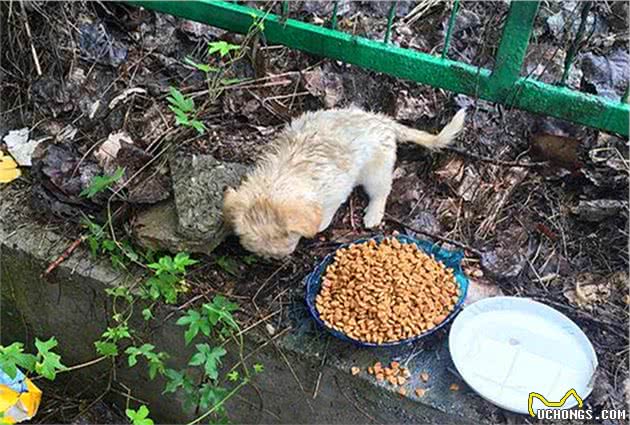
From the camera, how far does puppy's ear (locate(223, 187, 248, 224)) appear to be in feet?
8.50

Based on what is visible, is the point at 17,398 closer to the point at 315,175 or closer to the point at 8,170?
the point at 8,170

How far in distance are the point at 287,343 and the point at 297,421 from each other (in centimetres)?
40

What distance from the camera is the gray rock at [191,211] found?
110 inches

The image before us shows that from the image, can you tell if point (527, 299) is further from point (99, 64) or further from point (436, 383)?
point (99, 64)

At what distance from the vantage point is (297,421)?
2861mm

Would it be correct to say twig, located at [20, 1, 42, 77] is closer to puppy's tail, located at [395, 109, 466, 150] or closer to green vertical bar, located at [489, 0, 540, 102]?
puppy's tail, located at [395, 109, 466, 150]

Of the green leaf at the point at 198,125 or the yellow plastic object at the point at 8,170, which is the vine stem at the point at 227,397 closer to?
the green leaf at the point at 198,125

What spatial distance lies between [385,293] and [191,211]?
815 mm

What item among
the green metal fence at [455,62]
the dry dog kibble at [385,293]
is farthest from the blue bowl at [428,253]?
the green metal fence at [455,62]

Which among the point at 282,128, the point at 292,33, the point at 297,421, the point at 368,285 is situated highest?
the point at 292,33

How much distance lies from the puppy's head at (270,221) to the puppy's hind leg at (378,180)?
1.38 feet

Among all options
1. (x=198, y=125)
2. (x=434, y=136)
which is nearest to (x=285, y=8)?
(x=198, y=125)

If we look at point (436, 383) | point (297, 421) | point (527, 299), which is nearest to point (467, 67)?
point (527, 299)

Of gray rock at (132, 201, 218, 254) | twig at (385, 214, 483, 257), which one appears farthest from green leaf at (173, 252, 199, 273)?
twig at (385, 214, 483, 257)
